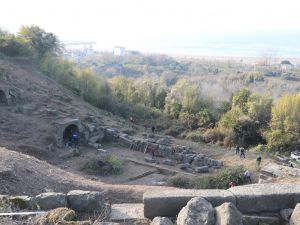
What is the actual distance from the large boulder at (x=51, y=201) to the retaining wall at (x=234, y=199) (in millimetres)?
1325

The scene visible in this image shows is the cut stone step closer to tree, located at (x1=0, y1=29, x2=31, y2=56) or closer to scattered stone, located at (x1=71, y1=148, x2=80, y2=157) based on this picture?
scattered stone, located at (x1=71, y1=148, x2=80, y2=157)

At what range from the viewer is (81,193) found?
6543mm

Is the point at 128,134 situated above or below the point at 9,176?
below

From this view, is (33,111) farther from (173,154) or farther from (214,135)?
(214,135)

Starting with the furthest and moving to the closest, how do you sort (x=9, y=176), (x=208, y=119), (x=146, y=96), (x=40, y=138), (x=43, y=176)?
(x=146, y=96), (x=208, y=119), (x=40, y=138), (x=43, y=176), (x=9, y=176)

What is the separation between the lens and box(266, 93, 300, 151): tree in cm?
2877

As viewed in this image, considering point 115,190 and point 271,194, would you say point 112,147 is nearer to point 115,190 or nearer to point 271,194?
point 115,190

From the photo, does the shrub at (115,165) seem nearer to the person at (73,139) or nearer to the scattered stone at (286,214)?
the person at (73,139)

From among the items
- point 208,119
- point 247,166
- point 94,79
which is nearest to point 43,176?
point 247,166

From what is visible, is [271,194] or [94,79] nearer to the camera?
[271,194]

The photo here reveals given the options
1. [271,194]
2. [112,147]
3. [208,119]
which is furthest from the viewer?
[208,119]

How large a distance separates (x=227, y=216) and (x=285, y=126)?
83.8 ft

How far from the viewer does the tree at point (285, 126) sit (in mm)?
28766

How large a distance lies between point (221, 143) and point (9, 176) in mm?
23077
